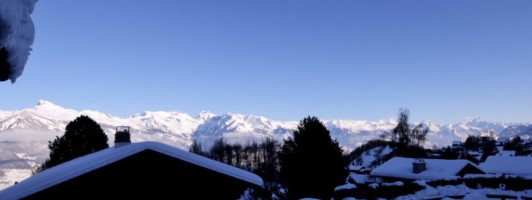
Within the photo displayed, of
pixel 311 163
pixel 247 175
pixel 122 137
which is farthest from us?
pixel 311 163

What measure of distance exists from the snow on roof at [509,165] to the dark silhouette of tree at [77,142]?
46.4 meters

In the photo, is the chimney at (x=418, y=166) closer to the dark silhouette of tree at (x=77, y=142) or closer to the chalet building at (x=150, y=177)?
the dark silhouette of tree at (x=77, y=142)

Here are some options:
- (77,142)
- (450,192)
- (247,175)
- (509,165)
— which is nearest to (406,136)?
(509,165)

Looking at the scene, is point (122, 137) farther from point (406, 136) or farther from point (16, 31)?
point (406, 136)

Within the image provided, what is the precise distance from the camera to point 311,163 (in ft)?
79.7

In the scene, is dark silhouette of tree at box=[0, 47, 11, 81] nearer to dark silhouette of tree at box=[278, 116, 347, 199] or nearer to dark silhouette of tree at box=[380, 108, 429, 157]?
dark silhouette of tree at box=[278, 116, 347, 199]

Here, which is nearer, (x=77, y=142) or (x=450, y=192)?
(x=450, y=192)

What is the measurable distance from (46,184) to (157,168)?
1.94 metres

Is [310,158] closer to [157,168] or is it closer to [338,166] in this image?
[338,166]

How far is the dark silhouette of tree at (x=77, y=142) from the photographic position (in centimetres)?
3056

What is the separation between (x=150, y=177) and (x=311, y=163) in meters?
18.4

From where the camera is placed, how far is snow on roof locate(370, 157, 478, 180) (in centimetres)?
3794

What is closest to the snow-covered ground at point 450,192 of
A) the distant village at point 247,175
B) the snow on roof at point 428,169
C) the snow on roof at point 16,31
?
the distant village at point 247,175

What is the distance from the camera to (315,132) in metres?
25.1
